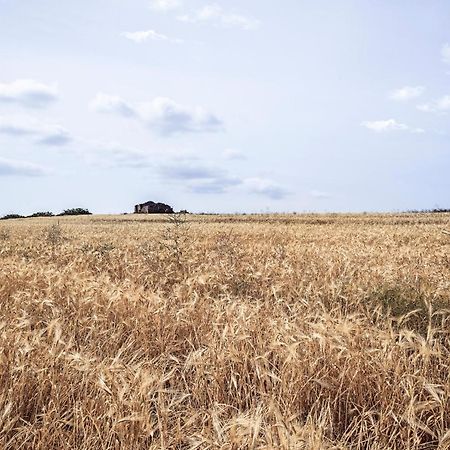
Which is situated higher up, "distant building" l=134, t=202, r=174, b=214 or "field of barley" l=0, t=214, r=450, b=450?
"distant building" l=134, t=202, r=174, b=214

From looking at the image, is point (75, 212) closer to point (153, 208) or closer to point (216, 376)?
point (153, 208)

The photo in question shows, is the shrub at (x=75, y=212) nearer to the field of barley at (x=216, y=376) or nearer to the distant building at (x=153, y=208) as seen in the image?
the distant building at (x=153, y=208)

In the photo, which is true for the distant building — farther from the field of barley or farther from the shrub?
the field of barley

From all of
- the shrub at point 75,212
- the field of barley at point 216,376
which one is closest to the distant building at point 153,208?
the shrub at point 75,212

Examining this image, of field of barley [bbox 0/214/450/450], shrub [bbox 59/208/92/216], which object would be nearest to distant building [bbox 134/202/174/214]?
shrub [bbox 59/208/92/216]

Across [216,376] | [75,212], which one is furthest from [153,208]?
[216,376]

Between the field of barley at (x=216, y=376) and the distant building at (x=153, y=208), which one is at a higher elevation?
the distant building at (x=153, y=208)

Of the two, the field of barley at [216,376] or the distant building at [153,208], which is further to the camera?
the distant building at [153,208]

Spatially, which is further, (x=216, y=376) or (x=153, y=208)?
(x=153, y=208)

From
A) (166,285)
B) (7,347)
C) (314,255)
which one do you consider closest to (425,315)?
(166,285)

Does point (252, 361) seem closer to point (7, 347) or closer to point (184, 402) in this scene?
point (184, 402)

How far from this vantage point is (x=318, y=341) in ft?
12.7

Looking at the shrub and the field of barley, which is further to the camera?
the shrub

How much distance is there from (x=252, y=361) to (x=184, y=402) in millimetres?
594
